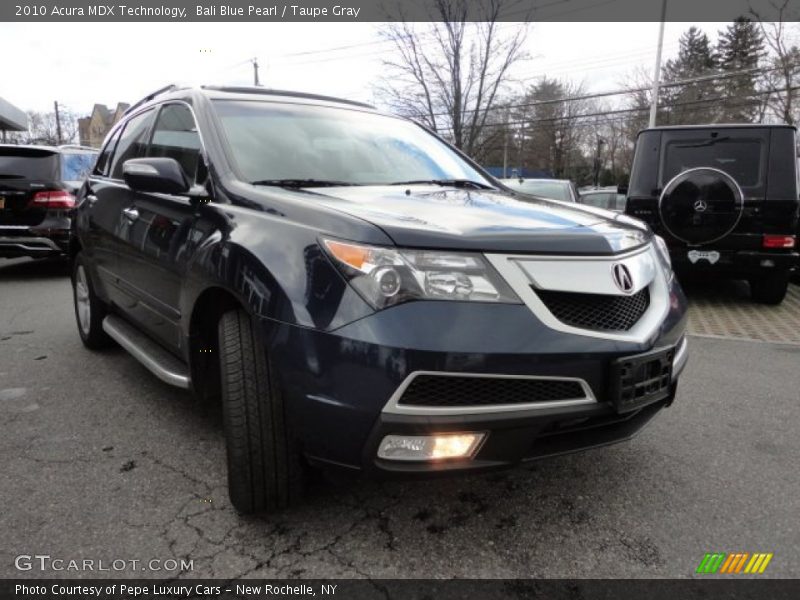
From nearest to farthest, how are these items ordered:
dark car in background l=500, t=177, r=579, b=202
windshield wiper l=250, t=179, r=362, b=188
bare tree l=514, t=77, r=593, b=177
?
windshield wiper l=250, t=179, r=362, b=188
dark car in background l=500, t=177, r=579, b=202
bare tree l=514, t=77, r=593, b=177

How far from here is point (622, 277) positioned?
2.10 metres

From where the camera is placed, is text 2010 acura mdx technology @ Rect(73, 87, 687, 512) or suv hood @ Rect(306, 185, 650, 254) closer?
text 2010 acura mdx technology @ Rect(73, 87, 687, 512)

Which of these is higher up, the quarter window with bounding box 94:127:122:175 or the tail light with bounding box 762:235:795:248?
the quarter window with bounding box 94:127:122:175

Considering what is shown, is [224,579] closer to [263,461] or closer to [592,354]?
[263,461]

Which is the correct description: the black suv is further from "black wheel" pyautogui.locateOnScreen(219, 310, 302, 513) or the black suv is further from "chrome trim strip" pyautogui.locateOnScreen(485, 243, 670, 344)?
"black wheel" pyautogui.locateOnScreen(219, 310, 302, 513)

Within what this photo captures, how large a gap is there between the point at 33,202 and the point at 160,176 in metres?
6.20

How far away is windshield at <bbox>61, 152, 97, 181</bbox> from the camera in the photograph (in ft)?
26.1

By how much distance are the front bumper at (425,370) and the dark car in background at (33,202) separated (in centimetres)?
684

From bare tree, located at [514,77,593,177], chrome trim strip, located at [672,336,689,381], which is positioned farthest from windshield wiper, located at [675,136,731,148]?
bare tree, located at [514,77,593,177]

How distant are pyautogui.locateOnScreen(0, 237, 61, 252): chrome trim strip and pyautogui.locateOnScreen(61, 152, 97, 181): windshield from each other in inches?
34.3

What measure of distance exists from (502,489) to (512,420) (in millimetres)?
798

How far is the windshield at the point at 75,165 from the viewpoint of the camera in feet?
26.1

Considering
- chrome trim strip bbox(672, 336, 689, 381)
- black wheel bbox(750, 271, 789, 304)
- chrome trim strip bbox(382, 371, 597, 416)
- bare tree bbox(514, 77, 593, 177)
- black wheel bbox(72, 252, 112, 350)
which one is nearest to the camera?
chrome trim strip bbox(382, 371, 597, 416)

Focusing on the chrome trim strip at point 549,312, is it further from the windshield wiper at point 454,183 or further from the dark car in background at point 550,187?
the dark car in background at point 550,187
